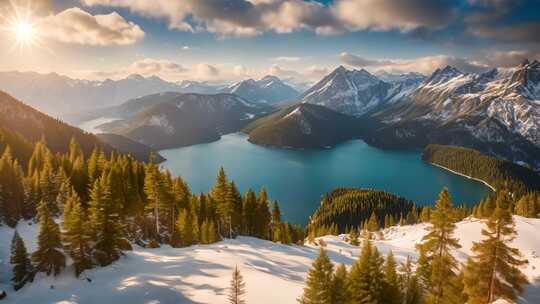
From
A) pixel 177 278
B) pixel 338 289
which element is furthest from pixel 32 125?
pixel 338 289

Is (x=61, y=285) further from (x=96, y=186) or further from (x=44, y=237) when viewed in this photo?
(x=96, y=186)

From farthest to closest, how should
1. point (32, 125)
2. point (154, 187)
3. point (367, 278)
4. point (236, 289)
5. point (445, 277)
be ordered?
Answer: 1. point (32, 125)
2. point (154, 187)
3. point (445, 277)
4. point (367, 278)
5. point (236, 289)

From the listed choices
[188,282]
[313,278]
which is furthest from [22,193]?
[313,278]

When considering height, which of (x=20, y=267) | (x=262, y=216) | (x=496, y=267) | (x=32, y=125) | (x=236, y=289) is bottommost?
(x=262, y=216)

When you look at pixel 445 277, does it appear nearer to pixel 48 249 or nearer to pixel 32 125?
pixel 48 249

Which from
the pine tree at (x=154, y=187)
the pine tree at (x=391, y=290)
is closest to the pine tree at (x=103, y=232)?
the pine tree at (x=154, y=187)
